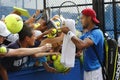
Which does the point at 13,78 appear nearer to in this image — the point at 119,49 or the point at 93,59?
the point at 93,59

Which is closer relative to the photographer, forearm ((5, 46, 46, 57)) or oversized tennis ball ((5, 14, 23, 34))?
forearm ((5, 46, 46, 57))

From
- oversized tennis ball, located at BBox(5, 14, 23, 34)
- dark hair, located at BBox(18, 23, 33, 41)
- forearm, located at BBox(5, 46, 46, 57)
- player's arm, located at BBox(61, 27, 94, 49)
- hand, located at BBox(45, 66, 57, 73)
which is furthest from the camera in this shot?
hand, located at BBox(45, 66, 57, 73)

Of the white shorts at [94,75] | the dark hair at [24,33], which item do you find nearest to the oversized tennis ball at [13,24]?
the dark hair at [24,33]

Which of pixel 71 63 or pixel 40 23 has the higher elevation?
pixel 40 23

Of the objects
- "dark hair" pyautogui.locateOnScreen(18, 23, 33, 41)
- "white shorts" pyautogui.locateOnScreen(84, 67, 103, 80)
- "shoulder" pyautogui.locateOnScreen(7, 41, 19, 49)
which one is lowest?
"white shorts" pyautogui.locateOnScreen(84, 67, 103, 80)

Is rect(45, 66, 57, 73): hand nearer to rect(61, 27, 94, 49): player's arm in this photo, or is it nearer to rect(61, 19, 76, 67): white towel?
rect(61, 19, 76, 67): white towel

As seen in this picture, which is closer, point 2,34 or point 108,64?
point 2,34

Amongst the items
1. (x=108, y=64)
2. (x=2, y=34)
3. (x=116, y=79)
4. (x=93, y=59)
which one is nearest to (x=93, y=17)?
(x=93, y=59)

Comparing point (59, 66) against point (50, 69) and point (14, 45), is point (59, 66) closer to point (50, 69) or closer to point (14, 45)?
point (50, 69)

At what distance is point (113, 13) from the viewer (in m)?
5.23

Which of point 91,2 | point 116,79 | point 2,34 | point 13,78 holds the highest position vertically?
point 91,2

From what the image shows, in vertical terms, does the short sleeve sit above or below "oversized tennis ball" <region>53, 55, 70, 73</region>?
above

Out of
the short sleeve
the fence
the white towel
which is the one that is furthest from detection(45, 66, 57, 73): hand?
the fence

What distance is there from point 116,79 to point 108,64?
0.94 ft
